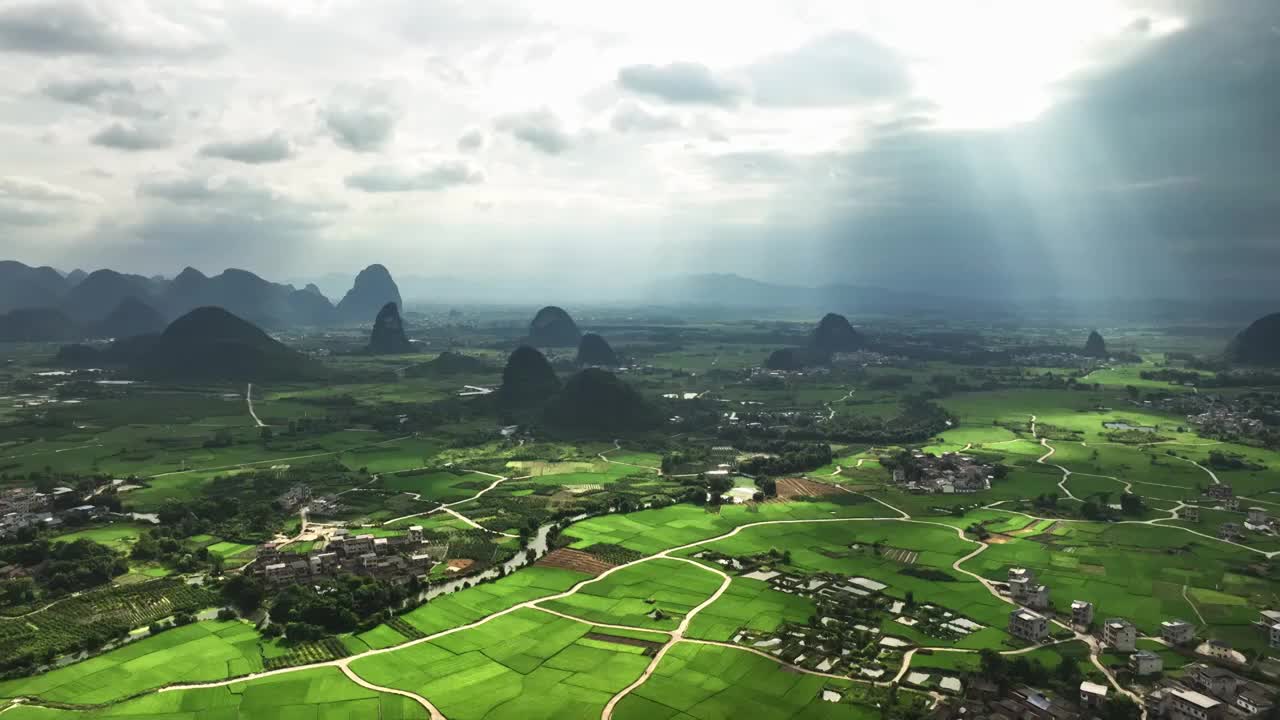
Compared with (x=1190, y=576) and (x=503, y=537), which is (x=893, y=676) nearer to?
(x=1190, y=576)

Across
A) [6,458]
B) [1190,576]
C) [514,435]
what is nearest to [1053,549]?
[1190,576]

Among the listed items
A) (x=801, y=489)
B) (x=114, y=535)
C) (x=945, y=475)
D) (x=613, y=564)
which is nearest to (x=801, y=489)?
(x=801, y=489)

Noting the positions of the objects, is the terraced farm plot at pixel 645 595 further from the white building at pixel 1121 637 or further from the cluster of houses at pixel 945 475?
the cluster of houses at pixel 945 475

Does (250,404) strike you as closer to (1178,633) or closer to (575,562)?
(575,562)

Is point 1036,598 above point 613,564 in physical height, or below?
above

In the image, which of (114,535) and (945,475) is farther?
(945,475)

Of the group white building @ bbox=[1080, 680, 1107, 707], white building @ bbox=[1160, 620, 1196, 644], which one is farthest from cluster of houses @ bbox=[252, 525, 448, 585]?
white building @ bbox=[1160, 620, 1196, 644]
